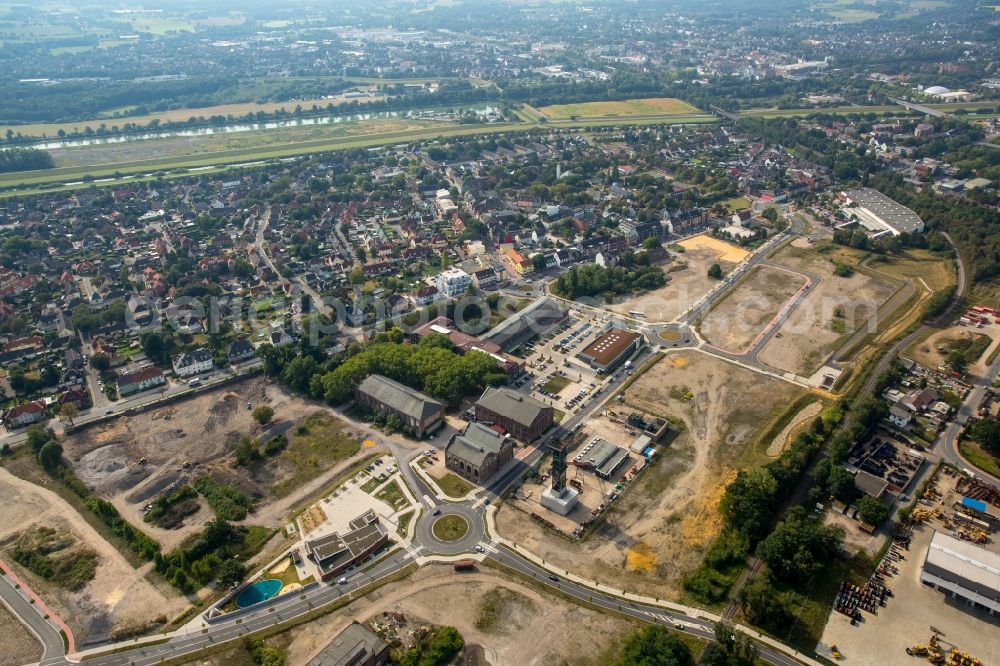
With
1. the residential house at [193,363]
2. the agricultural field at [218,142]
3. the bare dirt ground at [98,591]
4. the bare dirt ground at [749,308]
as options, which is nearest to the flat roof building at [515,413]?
the bare dirt ground at [749,308]

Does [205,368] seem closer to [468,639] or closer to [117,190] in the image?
[468,639]

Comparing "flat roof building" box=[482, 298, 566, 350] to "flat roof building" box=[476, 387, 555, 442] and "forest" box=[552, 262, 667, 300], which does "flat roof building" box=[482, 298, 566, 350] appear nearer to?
"forest" box=[552, 262, 667, 300]

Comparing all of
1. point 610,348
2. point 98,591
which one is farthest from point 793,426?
point 98,591

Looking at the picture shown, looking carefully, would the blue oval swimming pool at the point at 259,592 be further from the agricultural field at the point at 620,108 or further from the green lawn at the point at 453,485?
the agricultural field at the point at 620,108

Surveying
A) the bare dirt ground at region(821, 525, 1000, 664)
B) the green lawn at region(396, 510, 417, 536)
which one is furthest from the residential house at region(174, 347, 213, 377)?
the bare dirt ground at region(821, 525, 1000, 664)

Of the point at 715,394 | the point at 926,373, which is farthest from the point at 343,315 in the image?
the point at 926,373

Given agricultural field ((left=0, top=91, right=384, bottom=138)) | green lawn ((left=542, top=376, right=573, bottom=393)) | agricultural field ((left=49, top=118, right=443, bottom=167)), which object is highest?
green lawn ((left=542, top=376, right=573, bottom=393))
